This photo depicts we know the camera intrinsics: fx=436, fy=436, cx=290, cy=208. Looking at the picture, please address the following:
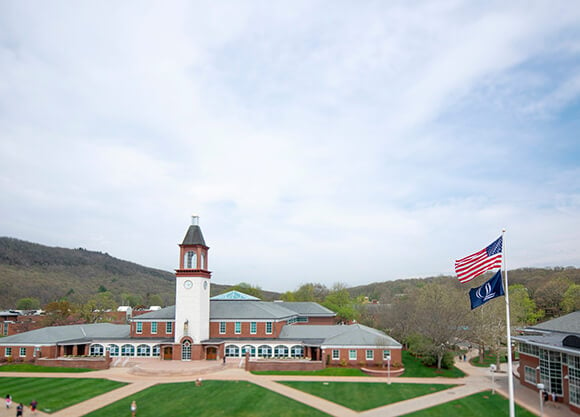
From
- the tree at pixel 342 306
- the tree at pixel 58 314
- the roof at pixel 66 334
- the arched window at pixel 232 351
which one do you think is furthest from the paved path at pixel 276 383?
the tree at pixel 58 314

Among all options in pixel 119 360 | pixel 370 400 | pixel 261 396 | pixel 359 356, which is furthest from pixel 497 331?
pixel 119 360

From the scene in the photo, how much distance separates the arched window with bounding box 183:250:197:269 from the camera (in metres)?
52.1

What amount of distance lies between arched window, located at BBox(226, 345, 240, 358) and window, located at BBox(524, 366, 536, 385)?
29.4 meters

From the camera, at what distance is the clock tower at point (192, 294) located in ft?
162

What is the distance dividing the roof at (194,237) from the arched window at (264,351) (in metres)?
14.1

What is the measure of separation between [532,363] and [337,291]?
193 feet

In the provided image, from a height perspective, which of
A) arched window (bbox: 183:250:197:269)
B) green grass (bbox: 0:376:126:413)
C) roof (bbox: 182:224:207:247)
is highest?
roof (bbox: 182:224:207:247)

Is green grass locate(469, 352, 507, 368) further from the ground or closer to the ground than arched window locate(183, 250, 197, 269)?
closer to the ground

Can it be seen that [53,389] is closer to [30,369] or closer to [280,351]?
[30,369]

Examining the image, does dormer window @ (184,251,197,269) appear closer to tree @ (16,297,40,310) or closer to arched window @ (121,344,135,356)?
arched window @ (121,344,135,356)

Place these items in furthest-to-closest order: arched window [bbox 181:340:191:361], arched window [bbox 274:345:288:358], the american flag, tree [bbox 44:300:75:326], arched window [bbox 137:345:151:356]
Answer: tree [bbox 44:300:75:326], arched window [bbox 137:345:151:356], arched window [bbox 274:345:288:358], arched window [bbox 181:340:191:361], the american flag

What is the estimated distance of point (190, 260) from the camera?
172 feet

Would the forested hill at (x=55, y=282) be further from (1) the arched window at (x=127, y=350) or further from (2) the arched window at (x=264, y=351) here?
(2) the arched window at (x=264, y=351)

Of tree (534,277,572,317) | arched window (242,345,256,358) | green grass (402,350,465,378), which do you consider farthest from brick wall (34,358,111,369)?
tree (534,277,572,317)
